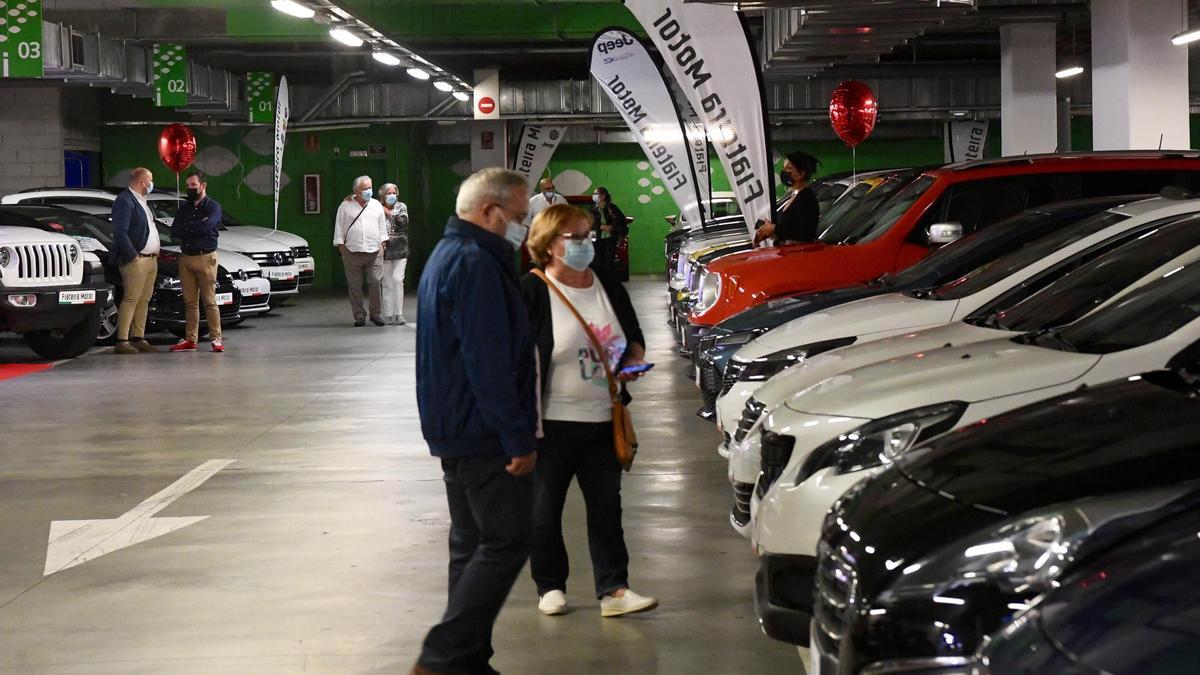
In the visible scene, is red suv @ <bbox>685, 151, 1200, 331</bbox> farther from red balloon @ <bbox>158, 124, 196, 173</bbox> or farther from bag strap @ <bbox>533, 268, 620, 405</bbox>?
red balloon @ <bbox>158, 124, 196, 173</bbox>

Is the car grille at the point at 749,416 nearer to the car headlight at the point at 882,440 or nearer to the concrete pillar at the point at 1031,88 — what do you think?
the car headlight at the point at 882,440

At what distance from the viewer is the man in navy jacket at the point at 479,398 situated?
15.3 feet

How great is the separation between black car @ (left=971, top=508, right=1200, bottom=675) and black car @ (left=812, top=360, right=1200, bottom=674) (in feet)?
0.41

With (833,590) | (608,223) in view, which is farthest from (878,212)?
(608,223)

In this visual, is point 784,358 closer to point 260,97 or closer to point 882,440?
point 882,440

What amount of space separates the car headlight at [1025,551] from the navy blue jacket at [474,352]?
1.76 meters

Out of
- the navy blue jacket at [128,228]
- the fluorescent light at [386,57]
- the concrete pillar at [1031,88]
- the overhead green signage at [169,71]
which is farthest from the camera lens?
the overhead green signage at [169,71]

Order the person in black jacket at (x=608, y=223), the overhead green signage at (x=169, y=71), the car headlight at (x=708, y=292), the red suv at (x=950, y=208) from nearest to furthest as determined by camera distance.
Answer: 1. the red suv at (x=950, y=208)
2. the car headlight at (x=708, y=292)
3. the overhead green signage at (x=169, y=71)
4. the person in black jacket at (x=608, y=223)

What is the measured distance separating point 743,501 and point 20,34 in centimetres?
1473

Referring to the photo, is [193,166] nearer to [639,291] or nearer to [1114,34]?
[639,291]

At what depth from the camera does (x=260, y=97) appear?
28.6 m

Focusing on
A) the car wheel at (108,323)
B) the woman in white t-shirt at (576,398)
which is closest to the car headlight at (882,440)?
the woman in white t-shirt at (576,398)

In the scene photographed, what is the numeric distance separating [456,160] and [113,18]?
13126 mm

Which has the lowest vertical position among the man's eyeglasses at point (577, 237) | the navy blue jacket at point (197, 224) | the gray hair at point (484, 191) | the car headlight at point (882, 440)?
the car headlight at point (882, 440)
